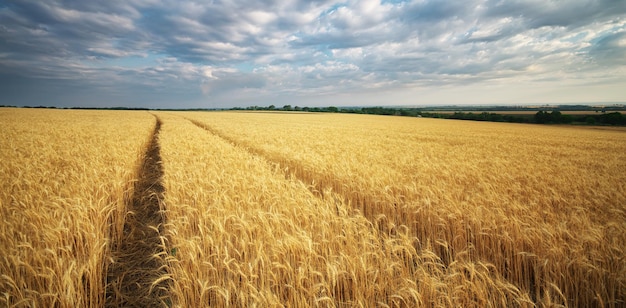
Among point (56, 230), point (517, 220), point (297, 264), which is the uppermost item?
point (56, 230)

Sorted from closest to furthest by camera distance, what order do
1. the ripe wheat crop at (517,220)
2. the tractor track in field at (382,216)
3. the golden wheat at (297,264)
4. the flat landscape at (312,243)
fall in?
1. the golden wheat at (297,264)
2. the flat landscape at (312,243)
3. the ripe wheat crop at (517,220)
4. the tractor track in field at (382,216)

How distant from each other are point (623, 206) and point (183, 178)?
873 centimetres

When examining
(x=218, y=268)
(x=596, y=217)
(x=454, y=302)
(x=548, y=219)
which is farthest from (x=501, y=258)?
(x=218, y=268)

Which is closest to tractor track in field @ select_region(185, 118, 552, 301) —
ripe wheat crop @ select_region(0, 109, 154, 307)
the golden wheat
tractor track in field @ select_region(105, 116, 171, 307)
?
the golden wheat

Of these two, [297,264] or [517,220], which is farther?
[517,220]

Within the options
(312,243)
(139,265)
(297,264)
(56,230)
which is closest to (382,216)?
(312,243)

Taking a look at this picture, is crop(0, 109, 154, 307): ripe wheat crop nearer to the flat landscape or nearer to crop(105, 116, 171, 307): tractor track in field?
the flat landscape

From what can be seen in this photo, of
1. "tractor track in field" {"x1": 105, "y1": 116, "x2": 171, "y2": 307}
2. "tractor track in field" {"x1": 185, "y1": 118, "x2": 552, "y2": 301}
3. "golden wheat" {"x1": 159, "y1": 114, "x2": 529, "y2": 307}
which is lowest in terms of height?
"tractor track in field" {"x1": 105, "y1": 116, "x2": 171, "y2": 307}

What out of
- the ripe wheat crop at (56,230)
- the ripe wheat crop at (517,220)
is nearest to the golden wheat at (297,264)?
the ripe wheat crop at (517,220)

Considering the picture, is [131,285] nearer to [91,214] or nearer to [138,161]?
[91,214]

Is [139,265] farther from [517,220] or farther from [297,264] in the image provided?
[517,220]

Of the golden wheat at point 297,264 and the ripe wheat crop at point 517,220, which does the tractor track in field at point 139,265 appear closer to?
the golden wheat at point 297,264

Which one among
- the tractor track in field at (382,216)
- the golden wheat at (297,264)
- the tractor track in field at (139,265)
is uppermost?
the golden wheat at (297,264)

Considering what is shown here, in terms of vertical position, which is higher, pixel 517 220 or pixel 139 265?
pixel 517 220
